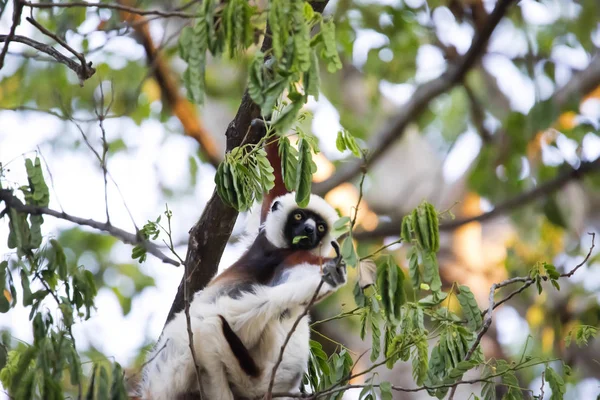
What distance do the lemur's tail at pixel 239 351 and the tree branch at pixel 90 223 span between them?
1.30 metres

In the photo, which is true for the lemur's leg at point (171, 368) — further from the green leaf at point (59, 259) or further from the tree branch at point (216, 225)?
the green leaf at point (59, 259)

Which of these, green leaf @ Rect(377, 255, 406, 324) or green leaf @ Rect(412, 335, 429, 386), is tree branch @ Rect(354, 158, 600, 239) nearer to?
green leaf @ Rect(412, 335, 429, 386)

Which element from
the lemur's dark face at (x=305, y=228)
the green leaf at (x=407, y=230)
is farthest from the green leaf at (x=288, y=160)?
the lemur's dark face at (x=305, y=228)

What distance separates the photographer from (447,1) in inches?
378

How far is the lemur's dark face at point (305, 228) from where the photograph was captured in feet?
18.3

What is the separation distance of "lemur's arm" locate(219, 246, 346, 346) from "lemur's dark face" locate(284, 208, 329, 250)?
0.48m

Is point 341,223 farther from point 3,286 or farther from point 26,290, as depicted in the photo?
point 3,286

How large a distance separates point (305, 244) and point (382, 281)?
2.18m

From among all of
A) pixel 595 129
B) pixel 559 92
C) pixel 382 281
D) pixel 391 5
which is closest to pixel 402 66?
pixel 391 5

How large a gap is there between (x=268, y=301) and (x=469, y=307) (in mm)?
1357

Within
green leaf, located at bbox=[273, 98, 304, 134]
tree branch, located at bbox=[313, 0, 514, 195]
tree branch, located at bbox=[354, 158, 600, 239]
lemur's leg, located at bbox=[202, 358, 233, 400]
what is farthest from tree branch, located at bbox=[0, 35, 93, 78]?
tree branch, located at bbox=[354, 158, 600, 239]

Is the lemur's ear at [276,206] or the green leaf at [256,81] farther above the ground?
the lemur's ear at [276,206]

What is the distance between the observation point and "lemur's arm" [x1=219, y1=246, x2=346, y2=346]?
4.57 meters

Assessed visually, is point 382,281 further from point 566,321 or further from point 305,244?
point 566,321
